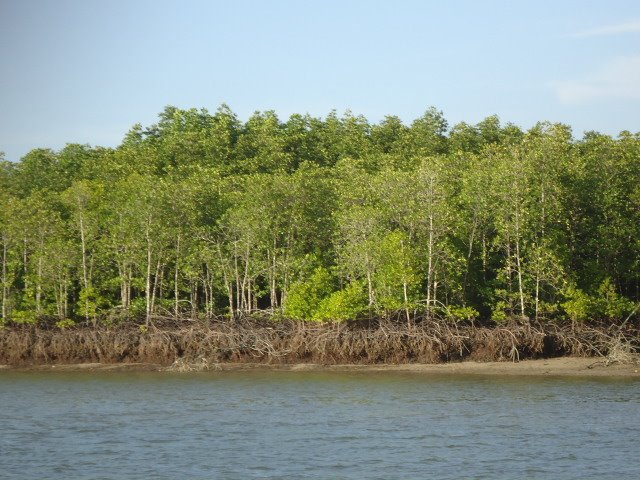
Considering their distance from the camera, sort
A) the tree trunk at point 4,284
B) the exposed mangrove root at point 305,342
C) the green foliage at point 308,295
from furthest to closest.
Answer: the tree trunk at point 4,284
the green foliage at point 308,295
the exposed mangrove root at point 305,342

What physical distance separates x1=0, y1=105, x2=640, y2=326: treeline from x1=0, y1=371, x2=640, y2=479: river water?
541 cm

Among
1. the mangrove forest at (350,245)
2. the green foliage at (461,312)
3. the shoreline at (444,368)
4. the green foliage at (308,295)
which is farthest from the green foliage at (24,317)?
the green foliage at (461,312)

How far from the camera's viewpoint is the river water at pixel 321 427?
25250 mm

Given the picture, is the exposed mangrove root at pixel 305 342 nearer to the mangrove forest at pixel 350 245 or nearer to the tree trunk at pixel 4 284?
the mangrove forest at pixel 350 245

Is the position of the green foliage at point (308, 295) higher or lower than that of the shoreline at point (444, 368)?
higher

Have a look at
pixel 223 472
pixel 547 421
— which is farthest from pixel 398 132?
pixel 223 472

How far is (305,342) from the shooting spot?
45656 millimetres

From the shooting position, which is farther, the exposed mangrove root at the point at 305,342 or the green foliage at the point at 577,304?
the green foliage at the point at 577,304

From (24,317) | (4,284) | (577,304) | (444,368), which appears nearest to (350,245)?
(444,368)

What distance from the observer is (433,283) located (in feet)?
156

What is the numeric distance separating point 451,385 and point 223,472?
51.8ft

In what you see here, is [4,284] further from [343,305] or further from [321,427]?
[321,427]

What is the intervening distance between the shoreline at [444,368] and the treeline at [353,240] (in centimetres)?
224

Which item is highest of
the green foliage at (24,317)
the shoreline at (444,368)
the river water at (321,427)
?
the green foliage at (24,317)
